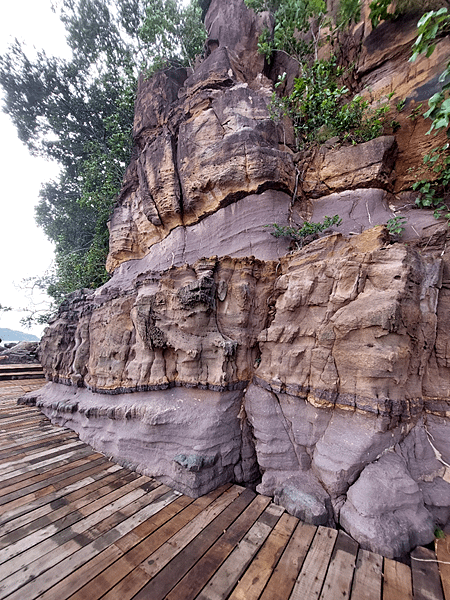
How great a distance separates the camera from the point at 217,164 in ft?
14.9

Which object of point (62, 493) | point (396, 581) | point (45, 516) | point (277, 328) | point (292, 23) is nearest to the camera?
point (396, 581)

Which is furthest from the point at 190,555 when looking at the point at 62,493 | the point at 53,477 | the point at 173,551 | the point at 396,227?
the point at 396,227

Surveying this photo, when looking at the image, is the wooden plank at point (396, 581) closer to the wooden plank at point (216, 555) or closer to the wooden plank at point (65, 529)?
the wooden plank at point (216, 555)

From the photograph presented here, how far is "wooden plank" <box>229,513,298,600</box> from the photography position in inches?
64.7

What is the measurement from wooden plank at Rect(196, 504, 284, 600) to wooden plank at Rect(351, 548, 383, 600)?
0.66m

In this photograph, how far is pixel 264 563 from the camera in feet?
6.04

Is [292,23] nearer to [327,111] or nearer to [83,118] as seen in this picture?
[327,111]

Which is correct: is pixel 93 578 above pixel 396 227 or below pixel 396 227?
below

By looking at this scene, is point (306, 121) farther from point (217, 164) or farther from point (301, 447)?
point (301, 447)

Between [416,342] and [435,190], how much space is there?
2.51 metres

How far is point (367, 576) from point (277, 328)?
2211 mm

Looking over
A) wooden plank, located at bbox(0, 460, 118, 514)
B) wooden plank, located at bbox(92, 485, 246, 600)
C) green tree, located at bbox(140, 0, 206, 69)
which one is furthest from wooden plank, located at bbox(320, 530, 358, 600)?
green tree, located at bbox(140, 0, 206, 69)

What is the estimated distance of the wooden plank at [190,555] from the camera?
1.66 meters

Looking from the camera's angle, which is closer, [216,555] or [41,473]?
[216,555]
